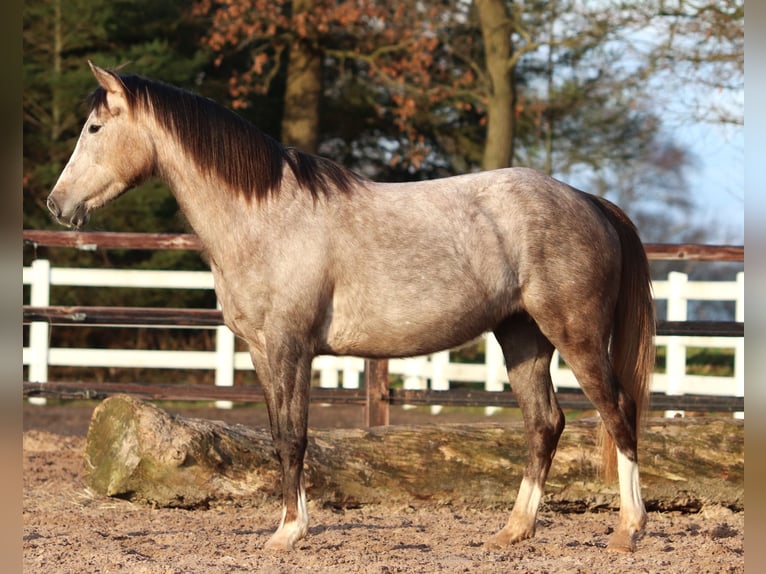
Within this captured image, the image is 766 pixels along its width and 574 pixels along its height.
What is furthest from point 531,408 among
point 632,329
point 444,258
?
point 444,258

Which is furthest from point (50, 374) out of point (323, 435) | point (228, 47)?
point (323, 435)

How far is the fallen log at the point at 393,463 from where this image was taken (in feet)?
16.3

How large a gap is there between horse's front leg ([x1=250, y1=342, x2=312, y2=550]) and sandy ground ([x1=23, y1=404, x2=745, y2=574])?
0.37 feet

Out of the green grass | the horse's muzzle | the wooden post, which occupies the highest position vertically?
the horse's muzzle

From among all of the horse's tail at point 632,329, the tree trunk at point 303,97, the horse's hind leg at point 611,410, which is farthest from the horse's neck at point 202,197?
the tree trunk at point 303,97

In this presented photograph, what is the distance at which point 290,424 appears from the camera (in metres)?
4.09

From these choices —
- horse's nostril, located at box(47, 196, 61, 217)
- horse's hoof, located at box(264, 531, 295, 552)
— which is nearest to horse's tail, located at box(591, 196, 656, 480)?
horse's hoof, located at box(264, 531, 295, 552)

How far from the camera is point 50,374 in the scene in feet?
44.0

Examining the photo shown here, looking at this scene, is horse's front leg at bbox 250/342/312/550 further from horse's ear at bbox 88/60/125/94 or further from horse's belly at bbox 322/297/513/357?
horse's ear at bbox 88/60/125/94

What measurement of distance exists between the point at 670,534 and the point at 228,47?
12774 mm

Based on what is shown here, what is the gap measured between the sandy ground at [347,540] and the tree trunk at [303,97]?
954cm

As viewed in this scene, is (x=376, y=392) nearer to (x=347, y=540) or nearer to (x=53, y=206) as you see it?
(x=347, y=540)

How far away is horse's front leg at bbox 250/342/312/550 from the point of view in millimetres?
4004

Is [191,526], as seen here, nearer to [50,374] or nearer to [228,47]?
[50,374]
